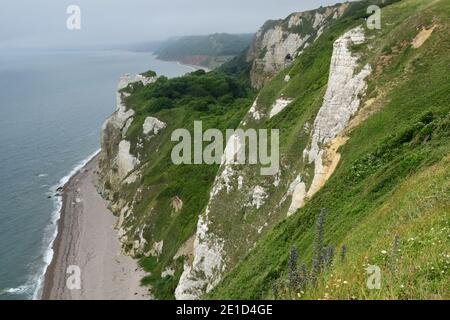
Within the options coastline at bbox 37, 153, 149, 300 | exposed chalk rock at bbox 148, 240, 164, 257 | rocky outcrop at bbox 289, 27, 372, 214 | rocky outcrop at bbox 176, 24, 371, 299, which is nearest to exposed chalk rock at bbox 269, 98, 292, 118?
rocky outcrop at bbox 176, 24, 371, 299

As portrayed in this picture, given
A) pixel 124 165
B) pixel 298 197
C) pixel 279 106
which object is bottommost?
pixel 124 165

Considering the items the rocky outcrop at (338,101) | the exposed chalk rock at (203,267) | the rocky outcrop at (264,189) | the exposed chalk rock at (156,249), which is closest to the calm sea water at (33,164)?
the exposed chalk rock at (156,249)

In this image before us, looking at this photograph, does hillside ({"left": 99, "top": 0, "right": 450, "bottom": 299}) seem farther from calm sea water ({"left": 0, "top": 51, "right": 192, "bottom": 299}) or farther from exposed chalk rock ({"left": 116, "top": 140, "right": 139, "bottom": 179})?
exposed chalk rock ({"left": 116, "top": 140, "right": 139, "bottom": 179})

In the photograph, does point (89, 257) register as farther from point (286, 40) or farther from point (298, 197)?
point (286, 40)

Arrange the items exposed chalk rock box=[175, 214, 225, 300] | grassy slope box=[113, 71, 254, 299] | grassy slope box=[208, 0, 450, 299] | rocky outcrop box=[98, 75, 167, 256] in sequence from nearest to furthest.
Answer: grassy slope box=[208, 0, 450, 299], exposed chalk rock box=[175, 214, 225, 300], grassy slope box=[113, 71, 254, 299], rocky outcrop box=[98, 75, 167, 256]

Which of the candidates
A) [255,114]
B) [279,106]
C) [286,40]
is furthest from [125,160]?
[286,40]
